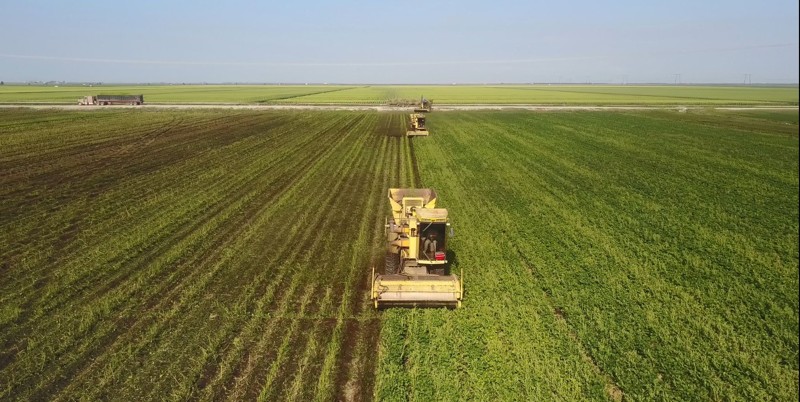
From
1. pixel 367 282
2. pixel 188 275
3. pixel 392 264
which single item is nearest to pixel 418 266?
pixel 392 264

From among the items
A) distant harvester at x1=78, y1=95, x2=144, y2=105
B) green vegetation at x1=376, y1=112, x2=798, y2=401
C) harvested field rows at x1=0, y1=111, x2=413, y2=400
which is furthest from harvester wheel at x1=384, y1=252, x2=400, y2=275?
distant harvester at x1=78, y1=95, x2=144, y2=105

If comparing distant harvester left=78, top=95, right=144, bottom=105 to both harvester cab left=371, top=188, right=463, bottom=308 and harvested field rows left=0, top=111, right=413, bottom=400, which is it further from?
harvester cab left=371, top=188, right=463, bottom=308

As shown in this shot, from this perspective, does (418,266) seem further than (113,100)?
No

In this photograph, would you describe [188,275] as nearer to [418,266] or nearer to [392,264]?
[392,264]

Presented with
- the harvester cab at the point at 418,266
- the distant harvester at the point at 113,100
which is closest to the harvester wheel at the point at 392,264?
the harvester cab at the point at 418,266

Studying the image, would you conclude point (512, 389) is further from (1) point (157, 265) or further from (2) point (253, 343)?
(1) point (157, 265)

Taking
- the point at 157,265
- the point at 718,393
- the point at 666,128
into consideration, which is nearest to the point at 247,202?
the point at 157,265
